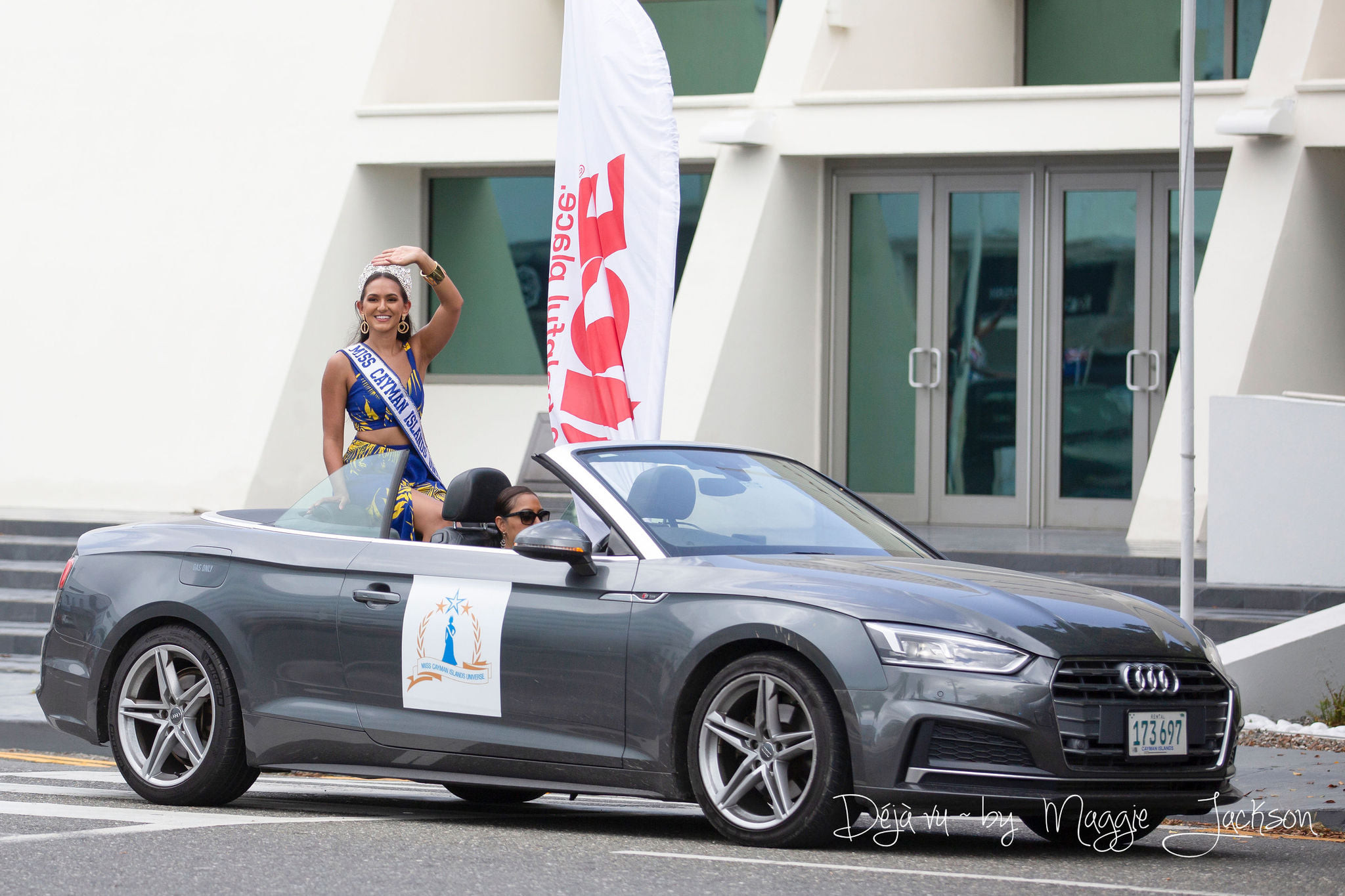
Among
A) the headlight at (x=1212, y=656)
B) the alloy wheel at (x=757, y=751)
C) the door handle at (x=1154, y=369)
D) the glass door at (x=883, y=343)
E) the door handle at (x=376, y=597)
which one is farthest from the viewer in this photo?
the glass door at (x=883, y=343)

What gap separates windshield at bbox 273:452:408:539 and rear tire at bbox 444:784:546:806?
1144 millimetres

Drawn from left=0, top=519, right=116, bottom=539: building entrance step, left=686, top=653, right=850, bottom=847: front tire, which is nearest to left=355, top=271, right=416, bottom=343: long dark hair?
left=686, top=653, right=850, bottom=847: front tire

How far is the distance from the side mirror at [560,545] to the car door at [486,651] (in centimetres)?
6

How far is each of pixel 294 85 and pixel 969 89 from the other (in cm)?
652

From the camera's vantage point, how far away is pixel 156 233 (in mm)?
19016

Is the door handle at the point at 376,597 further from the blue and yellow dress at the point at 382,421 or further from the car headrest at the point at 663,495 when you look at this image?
the car headrest at the point at 663,495

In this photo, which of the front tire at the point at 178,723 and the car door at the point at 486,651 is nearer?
the car door at the point at 486,651

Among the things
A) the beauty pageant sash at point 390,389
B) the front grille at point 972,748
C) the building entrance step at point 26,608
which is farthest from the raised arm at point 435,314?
the building entrance step at point 26,608

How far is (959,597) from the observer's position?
20.0 ft

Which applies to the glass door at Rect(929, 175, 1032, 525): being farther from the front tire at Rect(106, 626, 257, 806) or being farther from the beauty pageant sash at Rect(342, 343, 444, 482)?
the front tire at Rect(106, 626, 257, 806)

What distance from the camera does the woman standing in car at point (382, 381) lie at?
8219 millimetres

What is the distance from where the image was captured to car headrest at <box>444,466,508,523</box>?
7293 millimetres

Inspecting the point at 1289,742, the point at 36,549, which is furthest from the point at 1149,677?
the point at 36,549

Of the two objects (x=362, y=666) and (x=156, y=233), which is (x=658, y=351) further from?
(x=156, y=233)
